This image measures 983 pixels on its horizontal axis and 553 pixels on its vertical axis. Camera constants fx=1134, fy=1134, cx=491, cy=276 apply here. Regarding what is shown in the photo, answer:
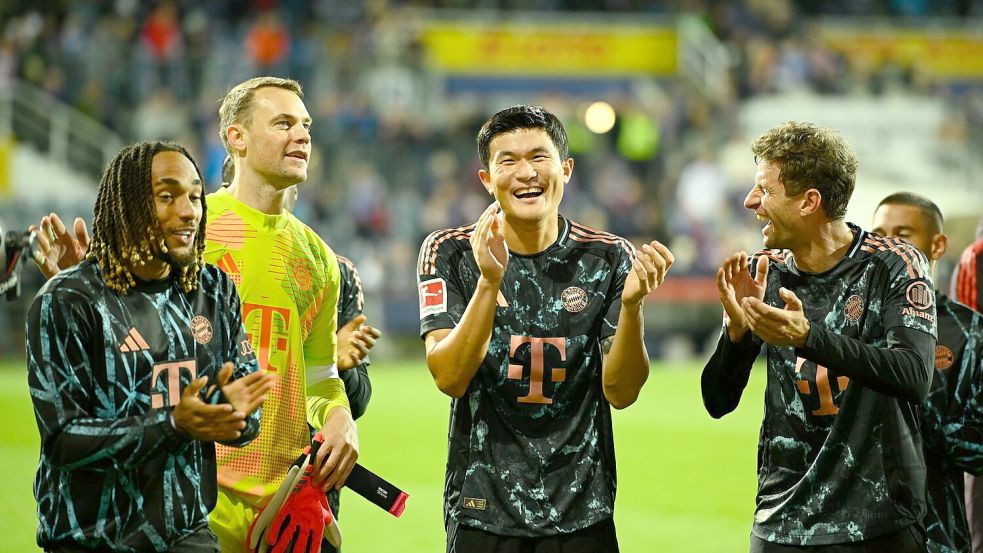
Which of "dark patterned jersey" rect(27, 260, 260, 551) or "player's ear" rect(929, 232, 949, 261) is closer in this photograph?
"dark patterned jersey" rect(27, 260, 260, 551)

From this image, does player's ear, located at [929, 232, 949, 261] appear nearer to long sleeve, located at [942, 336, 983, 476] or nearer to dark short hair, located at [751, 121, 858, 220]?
long sleeve, located at [942, 336, 983, 476]

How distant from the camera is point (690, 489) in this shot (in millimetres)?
9750

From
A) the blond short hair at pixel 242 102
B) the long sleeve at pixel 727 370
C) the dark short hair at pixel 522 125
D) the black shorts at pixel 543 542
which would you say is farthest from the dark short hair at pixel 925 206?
the blond short hair at pixel 242 102

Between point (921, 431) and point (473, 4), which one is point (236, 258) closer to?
point (921, 431)

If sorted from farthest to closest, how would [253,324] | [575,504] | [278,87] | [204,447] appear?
[278,87] → [253,324] → [575,504] → [204,447]

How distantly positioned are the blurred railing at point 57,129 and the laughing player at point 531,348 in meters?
17.6

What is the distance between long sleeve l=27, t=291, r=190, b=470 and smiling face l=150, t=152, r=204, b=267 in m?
0.33

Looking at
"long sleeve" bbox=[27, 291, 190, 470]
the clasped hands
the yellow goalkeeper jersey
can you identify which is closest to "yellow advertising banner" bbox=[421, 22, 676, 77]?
the yellow goalkeeper jersey

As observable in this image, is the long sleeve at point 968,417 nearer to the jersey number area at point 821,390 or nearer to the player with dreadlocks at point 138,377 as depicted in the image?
the jersey number area at point 821,390

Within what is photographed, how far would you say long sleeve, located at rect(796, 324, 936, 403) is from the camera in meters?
3.64

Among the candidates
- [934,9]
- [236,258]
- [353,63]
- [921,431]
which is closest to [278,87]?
[236,258]

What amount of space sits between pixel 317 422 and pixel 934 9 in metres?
27.7

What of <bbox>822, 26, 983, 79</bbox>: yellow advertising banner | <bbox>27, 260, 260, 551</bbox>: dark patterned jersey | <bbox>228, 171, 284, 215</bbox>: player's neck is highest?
<bbox>822, 26, 983, 79</bbox>: yellow advertising banner

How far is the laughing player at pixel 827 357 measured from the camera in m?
3.72
